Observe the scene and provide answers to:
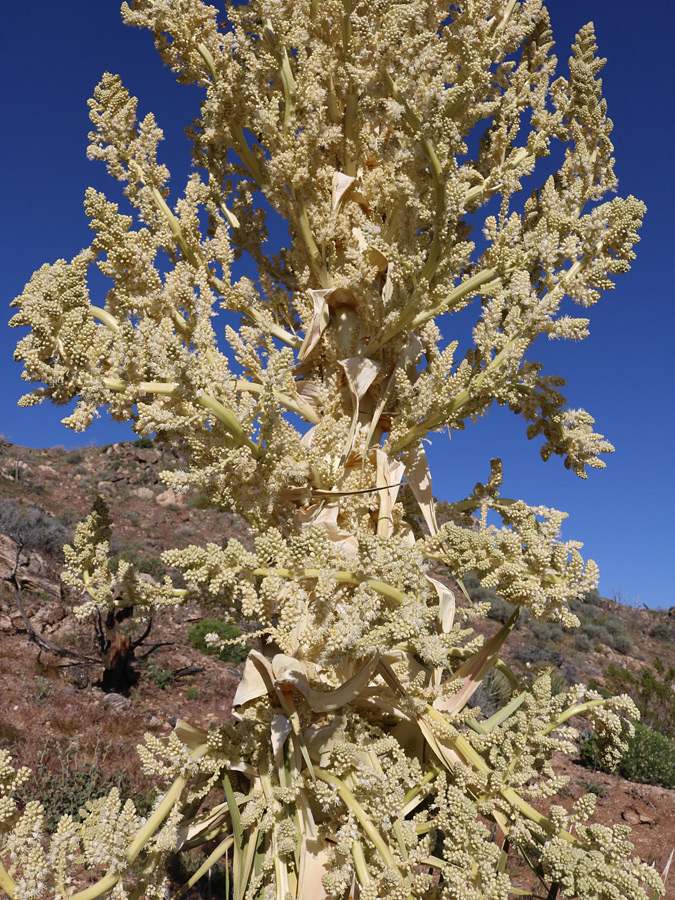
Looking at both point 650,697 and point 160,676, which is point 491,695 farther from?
point 160,676

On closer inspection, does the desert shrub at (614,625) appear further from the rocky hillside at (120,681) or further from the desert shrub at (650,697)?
the desert shrub at (650,697)

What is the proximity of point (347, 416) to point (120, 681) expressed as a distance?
6850 millimetres

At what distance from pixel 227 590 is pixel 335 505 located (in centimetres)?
55

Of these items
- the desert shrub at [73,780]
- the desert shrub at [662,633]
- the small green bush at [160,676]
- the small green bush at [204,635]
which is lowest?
the desert shrub at [73,780]

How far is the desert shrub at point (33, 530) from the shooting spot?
11391mm

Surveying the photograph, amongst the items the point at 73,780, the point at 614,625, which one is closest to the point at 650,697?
Answer: the point at 614,625

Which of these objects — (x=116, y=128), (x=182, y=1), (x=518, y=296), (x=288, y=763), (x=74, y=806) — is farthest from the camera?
(x=74, y=806)

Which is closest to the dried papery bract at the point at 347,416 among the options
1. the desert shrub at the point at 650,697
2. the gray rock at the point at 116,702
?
the gray rock at the point at 116,702

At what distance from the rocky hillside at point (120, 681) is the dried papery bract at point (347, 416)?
0.41 metres

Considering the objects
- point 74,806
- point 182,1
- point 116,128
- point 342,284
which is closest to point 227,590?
point 342,284

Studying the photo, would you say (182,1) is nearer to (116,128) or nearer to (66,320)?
(116,128)

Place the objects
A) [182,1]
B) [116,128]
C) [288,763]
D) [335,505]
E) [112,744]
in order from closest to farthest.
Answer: [288,763] → [335,505] → [116,128] → [182,1] → [112,744]

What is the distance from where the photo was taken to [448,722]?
1.86m

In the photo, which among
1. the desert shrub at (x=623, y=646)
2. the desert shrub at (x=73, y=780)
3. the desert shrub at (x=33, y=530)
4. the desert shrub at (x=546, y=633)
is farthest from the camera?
the desert shrub at (x=623, y=646)
